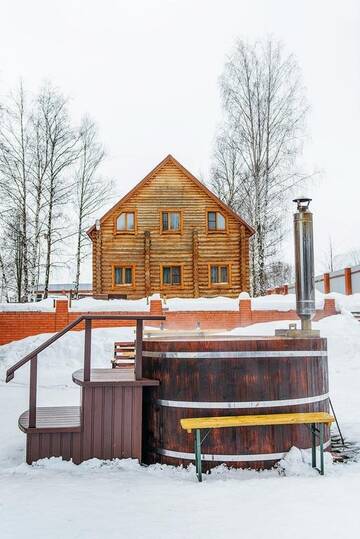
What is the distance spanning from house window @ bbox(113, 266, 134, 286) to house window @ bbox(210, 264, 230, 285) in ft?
12.0

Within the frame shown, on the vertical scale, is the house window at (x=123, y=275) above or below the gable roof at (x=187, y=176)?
below

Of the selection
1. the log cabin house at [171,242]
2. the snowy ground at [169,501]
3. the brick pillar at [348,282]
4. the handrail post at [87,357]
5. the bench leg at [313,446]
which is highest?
the log cabin house at [171,242]

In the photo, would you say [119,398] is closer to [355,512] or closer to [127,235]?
[355,512]

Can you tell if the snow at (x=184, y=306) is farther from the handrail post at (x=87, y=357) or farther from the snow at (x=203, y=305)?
the handrail post at (x=87, y=357)

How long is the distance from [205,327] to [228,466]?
12181 mm

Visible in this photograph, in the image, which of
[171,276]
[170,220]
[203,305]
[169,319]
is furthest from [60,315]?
[170,220]

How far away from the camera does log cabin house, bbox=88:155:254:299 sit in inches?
918

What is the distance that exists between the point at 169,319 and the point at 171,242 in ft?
22.3

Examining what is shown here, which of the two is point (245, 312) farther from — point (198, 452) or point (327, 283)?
point (198, 452)

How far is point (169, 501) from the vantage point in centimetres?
433

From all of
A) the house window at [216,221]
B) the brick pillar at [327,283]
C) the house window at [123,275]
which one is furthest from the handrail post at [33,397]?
the brick pillar at [327,283]

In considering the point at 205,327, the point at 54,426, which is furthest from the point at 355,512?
the point at 205,327

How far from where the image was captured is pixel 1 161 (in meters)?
22.4

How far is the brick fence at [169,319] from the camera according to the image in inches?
682
